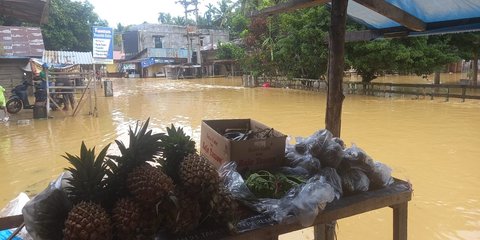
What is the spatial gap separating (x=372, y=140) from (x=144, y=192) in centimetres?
756

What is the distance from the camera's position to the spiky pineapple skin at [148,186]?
1501 mm

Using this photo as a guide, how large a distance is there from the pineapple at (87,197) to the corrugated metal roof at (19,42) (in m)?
20.1

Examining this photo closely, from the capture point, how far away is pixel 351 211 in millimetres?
2121

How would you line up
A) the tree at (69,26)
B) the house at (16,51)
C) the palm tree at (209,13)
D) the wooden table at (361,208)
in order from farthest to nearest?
the palm tree at (209,13), the tree at (69,26), the house at (16,51), the wooden table at (361,208)

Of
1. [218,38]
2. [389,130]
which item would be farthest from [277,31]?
[218,38]

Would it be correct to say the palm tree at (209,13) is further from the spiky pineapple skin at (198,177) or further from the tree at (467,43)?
the spiky pineapple skin at (198,177)

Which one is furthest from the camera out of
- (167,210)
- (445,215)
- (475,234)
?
(445,215)

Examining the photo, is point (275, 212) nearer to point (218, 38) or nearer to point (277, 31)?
point (277, 31)

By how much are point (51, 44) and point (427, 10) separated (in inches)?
1128

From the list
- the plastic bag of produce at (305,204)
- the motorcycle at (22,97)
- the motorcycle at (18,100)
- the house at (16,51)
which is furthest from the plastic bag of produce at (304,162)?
the house at (16,51)

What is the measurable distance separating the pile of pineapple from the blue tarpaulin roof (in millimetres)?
3212

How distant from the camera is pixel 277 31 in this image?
23594mm

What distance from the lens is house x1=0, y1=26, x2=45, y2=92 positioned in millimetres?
17844

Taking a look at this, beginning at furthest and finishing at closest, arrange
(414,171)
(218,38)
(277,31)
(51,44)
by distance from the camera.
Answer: (218,38) → (51,44) → (277,31) → (414,171)
